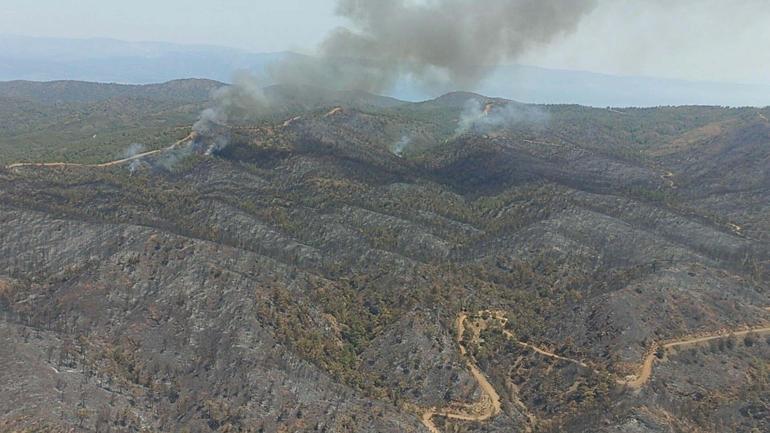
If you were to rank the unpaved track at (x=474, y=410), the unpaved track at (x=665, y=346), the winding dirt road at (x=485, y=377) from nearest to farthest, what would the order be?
the unpaved track at (x=474, y=410)
the winding dirt road at (x=485, y=377)
the unpaved track at (x=665, y=346)

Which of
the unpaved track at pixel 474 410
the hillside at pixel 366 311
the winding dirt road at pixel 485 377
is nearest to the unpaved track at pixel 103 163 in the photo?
the hillside at pixel 366 311

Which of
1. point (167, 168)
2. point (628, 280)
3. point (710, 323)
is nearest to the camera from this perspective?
point (710, 323)

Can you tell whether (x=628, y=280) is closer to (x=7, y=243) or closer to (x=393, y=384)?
(x=393, y=384)

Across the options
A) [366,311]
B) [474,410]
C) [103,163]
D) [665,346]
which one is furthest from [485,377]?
[103,163]

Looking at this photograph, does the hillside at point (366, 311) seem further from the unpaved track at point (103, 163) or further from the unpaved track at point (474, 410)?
the unpaved track at point (103, 163)

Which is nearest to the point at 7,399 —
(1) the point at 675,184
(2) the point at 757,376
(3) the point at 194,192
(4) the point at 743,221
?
(3) the point at 194,192
